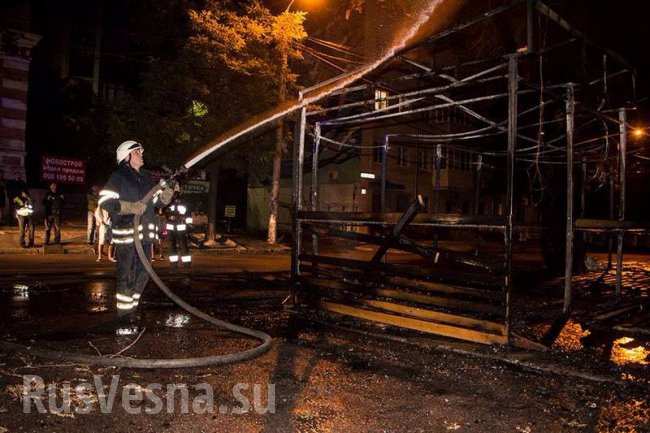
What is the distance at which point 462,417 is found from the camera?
380cm

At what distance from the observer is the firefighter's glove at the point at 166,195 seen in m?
6.55

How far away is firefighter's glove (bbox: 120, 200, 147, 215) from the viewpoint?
6.18m

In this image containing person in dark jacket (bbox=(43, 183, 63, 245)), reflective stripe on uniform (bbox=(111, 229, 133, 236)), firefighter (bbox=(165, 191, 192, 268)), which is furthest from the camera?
person in dark jacket (bbox=(43, 183, 63, 245))

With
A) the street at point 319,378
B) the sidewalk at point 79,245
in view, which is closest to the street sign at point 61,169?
the sidewalk at point 79,245

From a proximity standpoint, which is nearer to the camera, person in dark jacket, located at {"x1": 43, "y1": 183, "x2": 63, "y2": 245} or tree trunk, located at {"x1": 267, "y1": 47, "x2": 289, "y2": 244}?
person in dark jacket, located at {"x1": 43, "y1": 183, "x2": 63, "y2": 245}

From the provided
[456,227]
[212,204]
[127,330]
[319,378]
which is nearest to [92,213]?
[212,204]

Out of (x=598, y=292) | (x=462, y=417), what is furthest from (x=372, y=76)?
(x=598, y=292)

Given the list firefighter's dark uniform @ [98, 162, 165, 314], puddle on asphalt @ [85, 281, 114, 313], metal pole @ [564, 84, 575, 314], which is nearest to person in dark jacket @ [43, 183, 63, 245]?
puddle on asphalt @ [85, 281, 114, 313]

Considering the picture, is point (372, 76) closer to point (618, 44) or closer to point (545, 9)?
point (545, 9)

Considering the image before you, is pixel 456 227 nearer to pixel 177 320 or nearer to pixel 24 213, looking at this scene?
pixel 177 320

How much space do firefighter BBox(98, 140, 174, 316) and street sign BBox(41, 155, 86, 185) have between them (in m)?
18.4

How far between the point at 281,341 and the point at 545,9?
4738 millimetres

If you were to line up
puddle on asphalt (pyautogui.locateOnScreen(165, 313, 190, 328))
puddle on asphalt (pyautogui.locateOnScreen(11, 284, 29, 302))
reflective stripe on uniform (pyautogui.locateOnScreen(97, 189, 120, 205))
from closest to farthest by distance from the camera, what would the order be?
reflective stripe on uniform (pyautogui.locateOnScreen(97, 189, 120, 205)) → puddle on asphalt (pyautogui.locateOnScreen(165, 313, 190, 328)) → puddle on asphalt (pyautogui.locateOnScreen(11, 284, 29, 302))

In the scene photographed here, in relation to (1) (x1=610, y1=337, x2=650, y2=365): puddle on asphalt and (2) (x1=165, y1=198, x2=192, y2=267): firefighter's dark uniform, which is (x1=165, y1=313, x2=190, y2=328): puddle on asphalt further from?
(1) (x1=610, y1=337, x2=650, y2=365): puddle on asphalt
